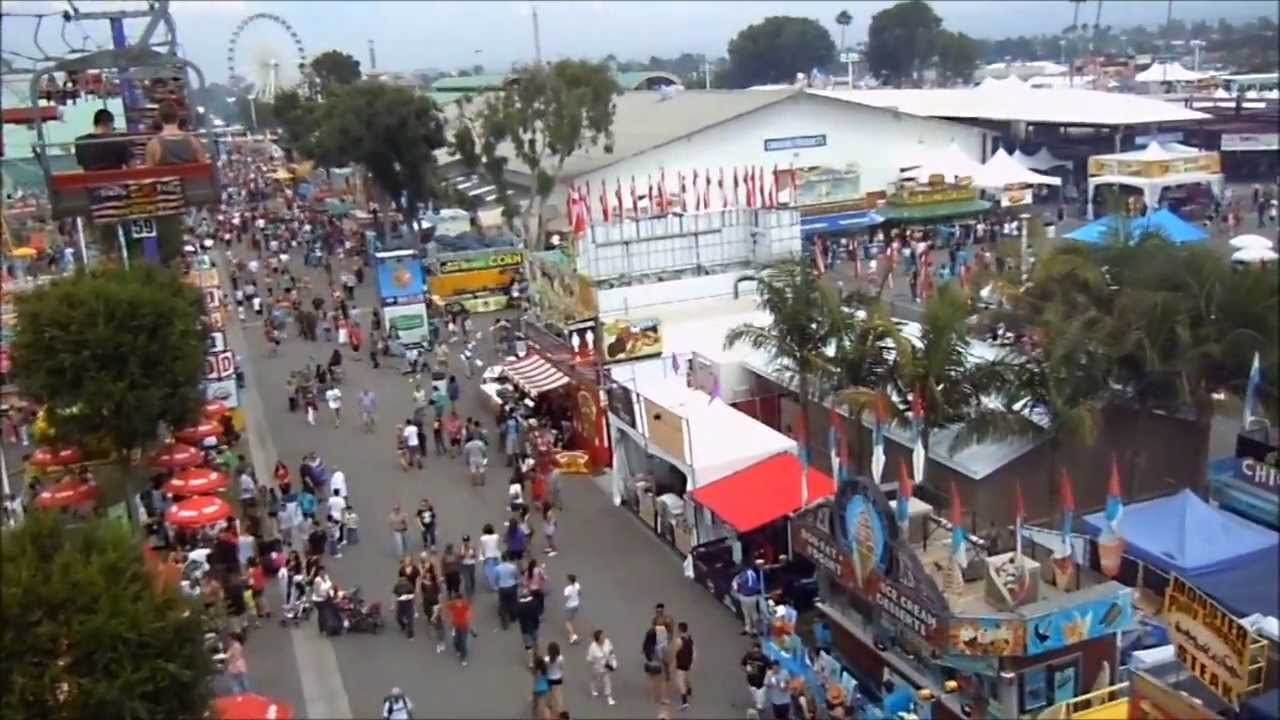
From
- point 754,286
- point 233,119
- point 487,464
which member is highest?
point 233,119

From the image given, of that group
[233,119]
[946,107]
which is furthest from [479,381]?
[233,119]

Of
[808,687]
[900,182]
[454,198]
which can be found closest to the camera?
[808,687]

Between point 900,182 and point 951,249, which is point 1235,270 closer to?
point 951,249

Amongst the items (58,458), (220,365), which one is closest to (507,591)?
(58,458)

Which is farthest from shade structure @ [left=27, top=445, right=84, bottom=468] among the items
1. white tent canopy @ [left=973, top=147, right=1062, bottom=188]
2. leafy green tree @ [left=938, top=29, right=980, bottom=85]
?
leafy green tree @ [left=938, top=29, right=980, bottom=85]

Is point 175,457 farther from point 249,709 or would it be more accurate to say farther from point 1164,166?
point 1164,166

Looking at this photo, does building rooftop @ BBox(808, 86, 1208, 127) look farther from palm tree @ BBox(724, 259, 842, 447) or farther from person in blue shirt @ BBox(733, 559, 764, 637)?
person in blue shirt @ BBox(733, 559, 764, 637)
